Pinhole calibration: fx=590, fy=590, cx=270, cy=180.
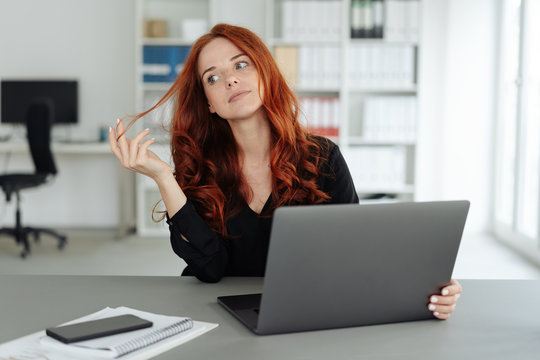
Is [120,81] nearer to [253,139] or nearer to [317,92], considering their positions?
[317,92]

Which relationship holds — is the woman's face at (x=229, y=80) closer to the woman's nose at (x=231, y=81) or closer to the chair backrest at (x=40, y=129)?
the woman's nose at (x=231, y=81)

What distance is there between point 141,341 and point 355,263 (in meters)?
0.33

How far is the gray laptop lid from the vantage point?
0.86m

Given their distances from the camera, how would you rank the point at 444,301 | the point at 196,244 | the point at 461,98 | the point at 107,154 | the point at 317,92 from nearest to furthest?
the point at 444,301, the point at 196,244, the point at 461,98, the point at 317,92, the point at 107,154

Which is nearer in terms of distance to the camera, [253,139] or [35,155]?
[253,139]

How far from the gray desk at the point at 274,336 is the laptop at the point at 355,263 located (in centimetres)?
3

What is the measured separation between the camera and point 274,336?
902 mm

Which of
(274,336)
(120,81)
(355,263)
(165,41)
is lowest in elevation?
(274,336)

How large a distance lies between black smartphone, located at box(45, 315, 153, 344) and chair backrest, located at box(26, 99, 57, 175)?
3526 mm

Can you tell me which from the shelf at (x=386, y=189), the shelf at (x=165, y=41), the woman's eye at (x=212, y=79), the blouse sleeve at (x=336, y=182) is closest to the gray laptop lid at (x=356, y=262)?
the blouse sleeve at (x=336, y=182)

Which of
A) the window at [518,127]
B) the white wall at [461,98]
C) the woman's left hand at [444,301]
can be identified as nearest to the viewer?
the woman's left hand at [444,301]

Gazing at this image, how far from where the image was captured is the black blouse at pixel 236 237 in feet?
4.20

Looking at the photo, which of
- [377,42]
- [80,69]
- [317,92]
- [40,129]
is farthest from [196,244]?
[80,69]

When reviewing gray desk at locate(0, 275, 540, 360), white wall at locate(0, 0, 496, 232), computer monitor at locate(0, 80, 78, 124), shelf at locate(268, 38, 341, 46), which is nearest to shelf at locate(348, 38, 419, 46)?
shelf at locate(268, 38, 341, 46)
